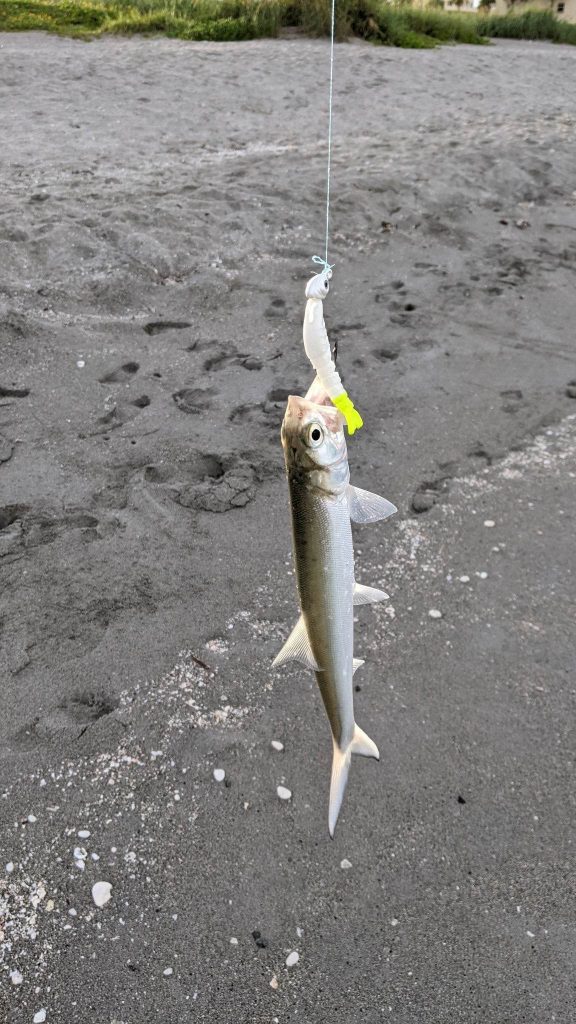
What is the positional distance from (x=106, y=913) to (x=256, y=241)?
6160 millimetres

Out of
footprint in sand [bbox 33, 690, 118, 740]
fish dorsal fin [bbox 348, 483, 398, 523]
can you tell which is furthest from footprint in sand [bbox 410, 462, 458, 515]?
fish dorsal fin [bbox 348, 483, 398, 523]

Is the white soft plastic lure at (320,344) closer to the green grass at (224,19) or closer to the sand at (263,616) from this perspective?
the sand at (263,616)

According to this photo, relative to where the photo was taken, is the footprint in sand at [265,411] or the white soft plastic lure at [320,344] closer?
the white soft plastic lure at [320,344]

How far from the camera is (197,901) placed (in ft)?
8.53

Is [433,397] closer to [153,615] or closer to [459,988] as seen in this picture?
[153,615]

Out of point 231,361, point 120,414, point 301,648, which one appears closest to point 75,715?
point 301,648

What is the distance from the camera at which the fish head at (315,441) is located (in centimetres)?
173

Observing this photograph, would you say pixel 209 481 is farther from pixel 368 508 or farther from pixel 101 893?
pixel 368 508

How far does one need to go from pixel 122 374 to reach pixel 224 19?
15.6 m

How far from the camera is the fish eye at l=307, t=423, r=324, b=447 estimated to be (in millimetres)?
1728

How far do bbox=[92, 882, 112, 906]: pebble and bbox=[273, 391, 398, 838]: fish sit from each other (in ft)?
3.80

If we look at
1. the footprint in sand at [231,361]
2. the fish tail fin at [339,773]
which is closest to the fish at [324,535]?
the fish tail fin at [339,773]

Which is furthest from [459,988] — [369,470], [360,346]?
[360,346]

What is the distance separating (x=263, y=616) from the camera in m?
3.68
